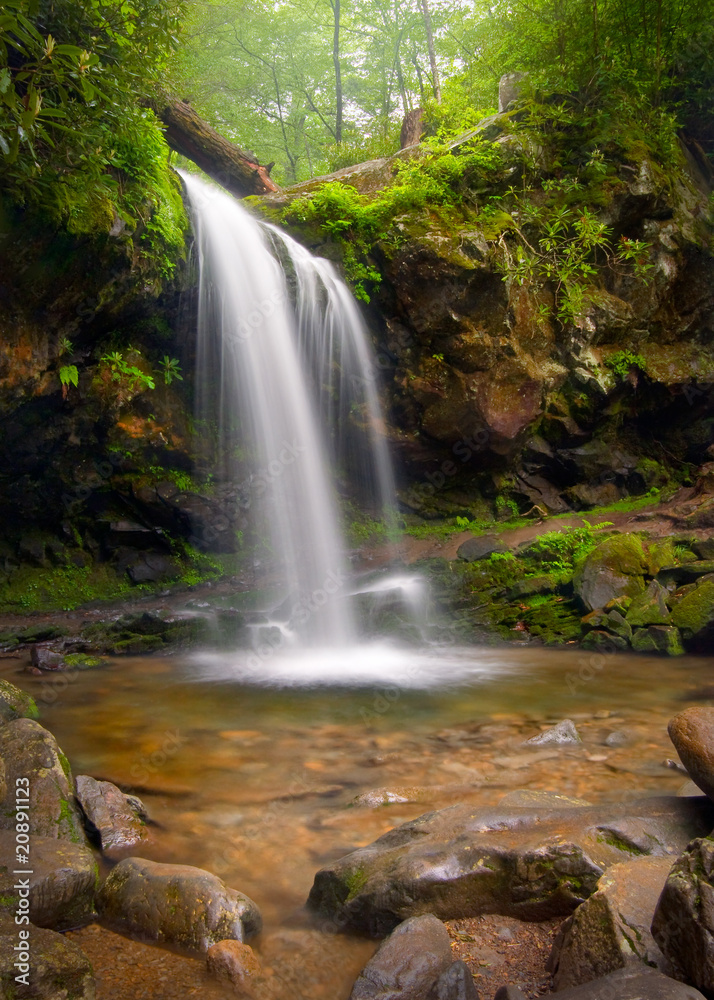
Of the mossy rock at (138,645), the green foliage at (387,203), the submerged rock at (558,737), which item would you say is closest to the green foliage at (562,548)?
the submerged rock at (558,737)

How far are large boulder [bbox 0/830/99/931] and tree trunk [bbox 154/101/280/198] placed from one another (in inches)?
457

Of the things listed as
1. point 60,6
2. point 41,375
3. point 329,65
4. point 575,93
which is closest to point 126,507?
point 41,375

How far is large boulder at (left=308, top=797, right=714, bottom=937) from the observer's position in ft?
7.84

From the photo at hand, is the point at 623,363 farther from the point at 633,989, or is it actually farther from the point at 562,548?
the point at 633,989

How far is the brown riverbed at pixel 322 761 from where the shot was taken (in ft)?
7.80

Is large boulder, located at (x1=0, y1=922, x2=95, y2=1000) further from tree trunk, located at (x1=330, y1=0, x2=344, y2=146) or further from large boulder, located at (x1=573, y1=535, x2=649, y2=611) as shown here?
tree trunk, located at (x1=330, y1=0, x2=344, y2=146)

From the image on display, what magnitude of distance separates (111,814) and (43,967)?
4.98ft

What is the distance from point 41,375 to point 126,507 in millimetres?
2798

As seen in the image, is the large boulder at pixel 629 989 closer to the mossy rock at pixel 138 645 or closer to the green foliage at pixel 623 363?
the mossy rock at pixel 138 645

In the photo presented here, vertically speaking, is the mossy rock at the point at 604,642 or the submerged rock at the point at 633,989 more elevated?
the submerged rock at the point at 633,989

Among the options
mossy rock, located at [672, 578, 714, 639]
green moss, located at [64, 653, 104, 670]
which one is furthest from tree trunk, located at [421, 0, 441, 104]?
green moss, located at [64, 653, 104, 670]

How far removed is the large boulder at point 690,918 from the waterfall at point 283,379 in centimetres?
819

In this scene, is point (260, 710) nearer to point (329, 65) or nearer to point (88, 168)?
point (88, 168)

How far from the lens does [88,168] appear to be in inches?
233
